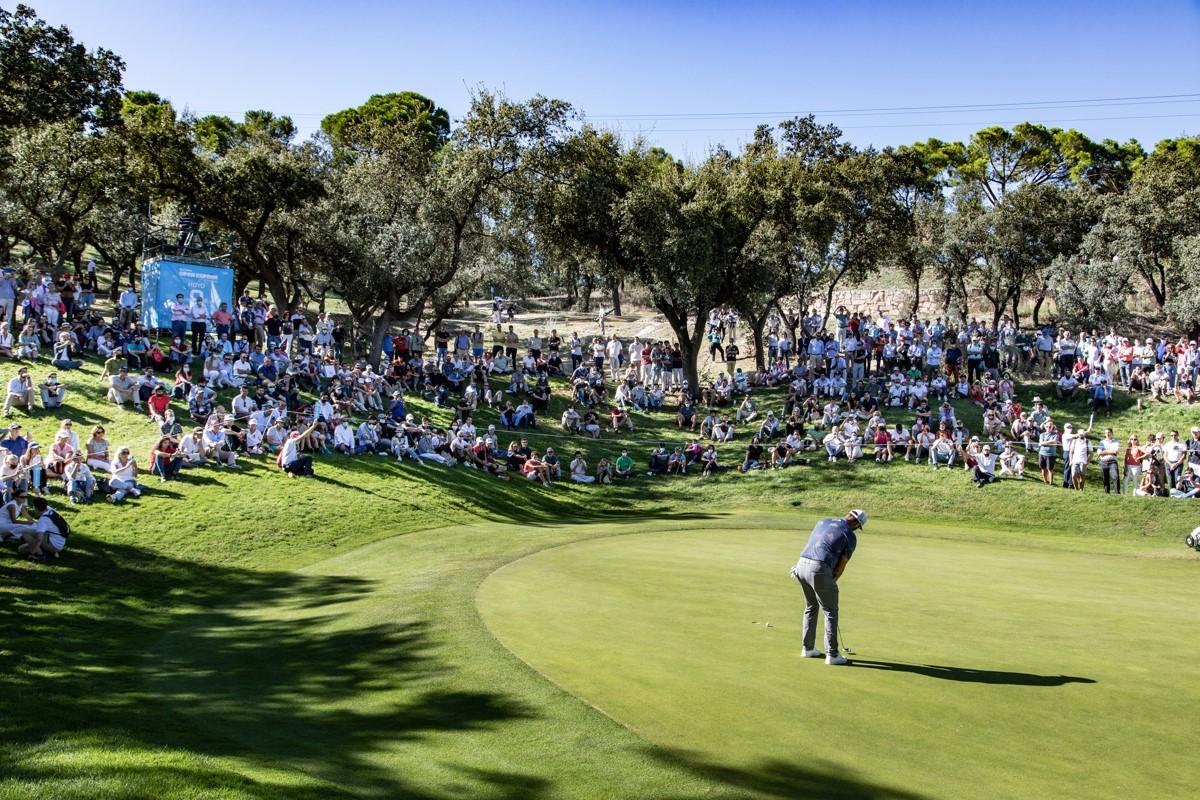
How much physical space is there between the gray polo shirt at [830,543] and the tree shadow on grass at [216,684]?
3.95 meters

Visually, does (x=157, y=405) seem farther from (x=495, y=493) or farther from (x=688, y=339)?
(x=688, y=339)

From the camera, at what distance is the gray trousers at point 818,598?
1092cm

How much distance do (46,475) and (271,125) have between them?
205ft

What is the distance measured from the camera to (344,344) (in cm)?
4766

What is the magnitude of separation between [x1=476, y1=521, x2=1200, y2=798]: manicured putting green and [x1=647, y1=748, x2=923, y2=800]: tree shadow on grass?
0.29 feet

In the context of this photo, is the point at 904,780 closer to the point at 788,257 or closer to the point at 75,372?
the point at 75,372

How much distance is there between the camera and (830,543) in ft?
37.3

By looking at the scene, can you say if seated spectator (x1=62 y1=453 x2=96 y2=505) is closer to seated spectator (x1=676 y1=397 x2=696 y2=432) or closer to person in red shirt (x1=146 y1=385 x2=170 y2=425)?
person in red shirt (x1=146 y1=385 x2=170 y2=425)

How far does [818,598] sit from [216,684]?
6.59 metres

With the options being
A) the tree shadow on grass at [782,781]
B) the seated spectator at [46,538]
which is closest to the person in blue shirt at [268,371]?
the seated spectator at [46,538]

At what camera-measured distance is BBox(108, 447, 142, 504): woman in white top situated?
2088cm

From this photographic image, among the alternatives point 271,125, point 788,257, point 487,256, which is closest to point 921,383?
point 788,257

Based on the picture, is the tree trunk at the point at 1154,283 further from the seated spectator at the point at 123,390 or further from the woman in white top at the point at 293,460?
the seated spectator at the point at 123,390

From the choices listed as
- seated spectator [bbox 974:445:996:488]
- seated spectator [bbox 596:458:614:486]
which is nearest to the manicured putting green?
seated spectator [bbox 974:445:996:488]
